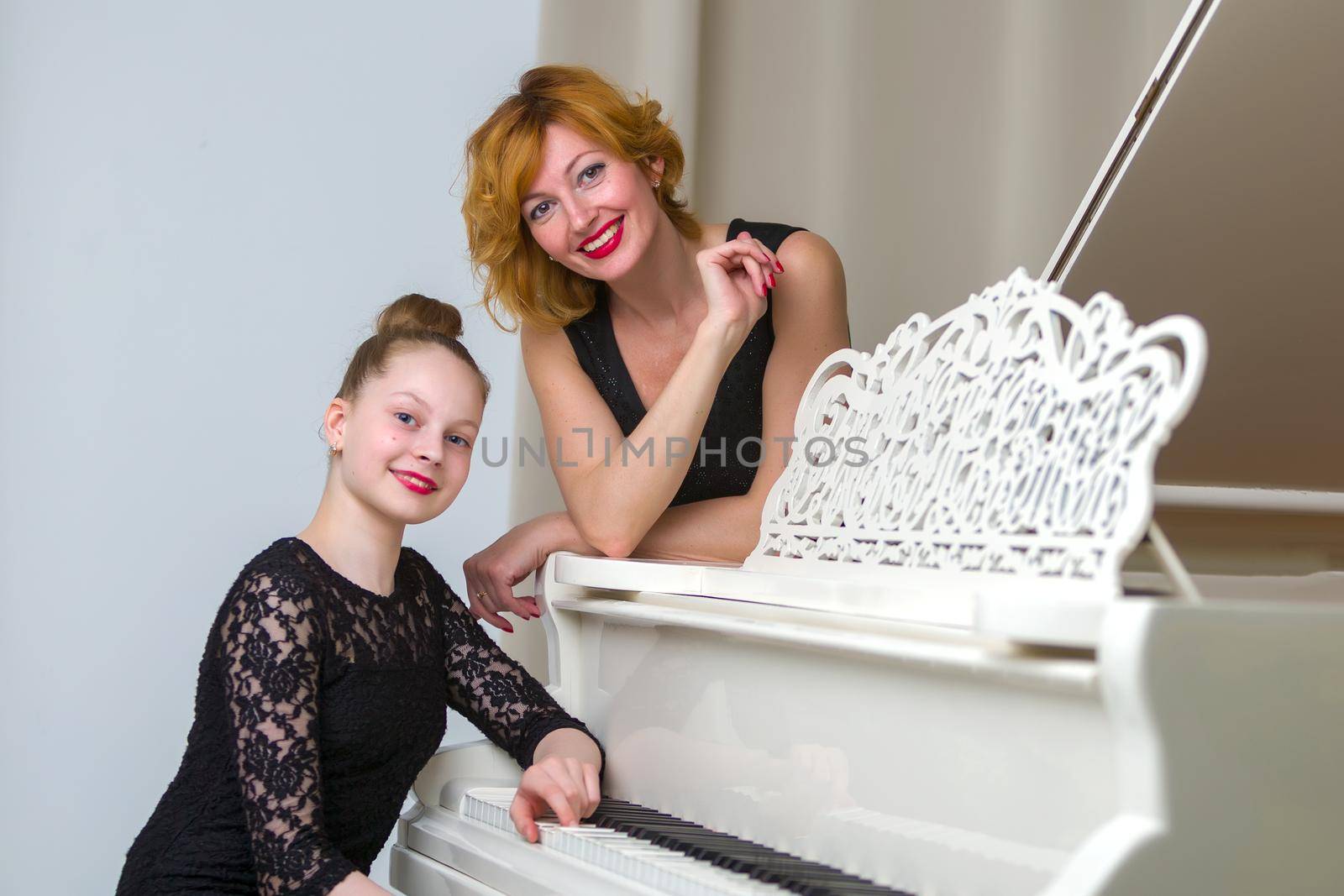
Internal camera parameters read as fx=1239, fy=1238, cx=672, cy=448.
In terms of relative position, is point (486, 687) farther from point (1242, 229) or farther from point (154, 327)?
point (154, 327)

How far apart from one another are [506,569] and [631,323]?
484 mm

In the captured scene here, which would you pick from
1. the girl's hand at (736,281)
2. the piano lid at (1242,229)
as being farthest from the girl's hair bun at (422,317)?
the piano lid at (1242,229)

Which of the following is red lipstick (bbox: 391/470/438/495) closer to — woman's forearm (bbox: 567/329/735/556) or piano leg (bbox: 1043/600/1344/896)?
woman's forearm (bbox: 567/329/735/556)

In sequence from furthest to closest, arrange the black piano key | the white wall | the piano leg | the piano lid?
1. the white wall
2. the piano lid
3. the black piano key
4. the piano leg

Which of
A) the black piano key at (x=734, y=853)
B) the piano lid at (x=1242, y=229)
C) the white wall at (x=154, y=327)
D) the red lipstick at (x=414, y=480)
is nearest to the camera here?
the black piano key at (x=734, y=853)

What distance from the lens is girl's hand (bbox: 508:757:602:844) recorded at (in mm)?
1316

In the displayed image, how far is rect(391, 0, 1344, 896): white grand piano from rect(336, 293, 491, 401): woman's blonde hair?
1.06 feet

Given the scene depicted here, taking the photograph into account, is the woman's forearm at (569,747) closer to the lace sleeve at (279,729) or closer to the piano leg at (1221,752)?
the lace sleeve at (279,729)

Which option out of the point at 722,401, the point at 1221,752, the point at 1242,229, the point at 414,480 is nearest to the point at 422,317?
the point at 414,480

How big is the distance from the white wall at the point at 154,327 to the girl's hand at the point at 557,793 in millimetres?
1346

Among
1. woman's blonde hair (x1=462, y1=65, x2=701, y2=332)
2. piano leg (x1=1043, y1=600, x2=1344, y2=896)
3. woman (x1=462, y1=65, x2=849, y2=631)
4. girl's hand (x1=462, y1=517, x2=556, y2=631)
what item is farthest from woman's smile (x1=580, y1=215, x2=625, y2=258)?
piano leg (x1=1043, y1=600, x2=1344, y2=896)

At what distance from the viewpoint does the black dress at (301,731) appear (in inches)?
49.6

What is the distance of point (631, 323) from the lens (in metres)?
2.00

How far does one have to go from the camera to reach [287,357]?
2.58 m
